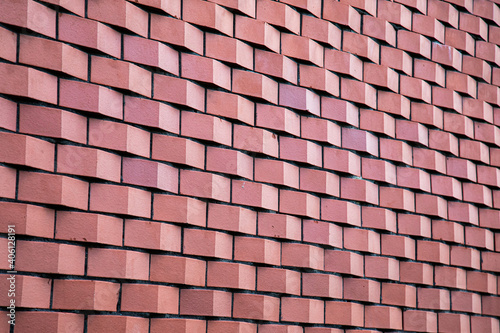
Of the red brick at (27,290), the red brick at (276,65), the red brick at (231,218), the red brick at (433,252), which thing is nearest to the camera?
the red brick at (27,290)

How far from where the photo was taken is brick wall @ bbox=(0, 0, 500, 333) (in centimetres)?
217

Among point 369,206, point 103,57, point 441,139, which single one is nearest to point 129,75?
point 103,57

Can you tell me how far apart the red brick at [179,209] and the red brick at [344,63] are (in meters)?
1.02

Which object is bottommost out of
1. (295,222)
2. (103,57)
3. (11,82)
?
(295,222)

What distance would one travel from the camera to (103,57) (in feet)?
7.66

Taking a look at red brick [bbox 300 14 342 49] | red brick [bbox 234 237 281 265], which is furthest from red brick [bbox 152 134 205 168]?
red brick [bbox 300 14 342 49]

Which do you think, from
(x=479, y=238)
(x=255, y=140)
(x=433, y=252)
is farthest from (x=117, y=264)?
(x=479, y=238)

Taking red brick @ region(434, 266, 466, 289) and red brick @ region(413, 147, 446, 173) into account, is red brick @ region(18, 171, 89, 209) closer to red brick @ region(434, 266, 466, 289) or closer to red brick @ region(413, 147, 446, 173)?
red brick @ region(413, 147, 446, 173)

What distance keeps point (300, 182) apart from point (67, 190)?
1.13 m

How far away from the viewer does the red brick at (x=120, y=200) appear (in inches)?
89.4

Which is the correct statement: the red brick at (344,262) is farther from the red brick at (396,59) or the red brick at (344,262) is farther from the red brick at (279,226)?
the red brick at (396,59)

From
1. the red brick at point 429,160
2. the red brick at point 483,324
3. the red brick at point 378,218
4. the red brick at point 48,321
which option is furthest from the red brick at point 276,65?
the red brick at point 483,324

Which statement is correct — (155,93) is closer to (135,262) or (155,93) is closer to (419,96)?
(135,262)

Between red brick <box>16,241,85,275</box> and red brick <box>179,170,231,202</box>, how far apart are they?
0.52m
